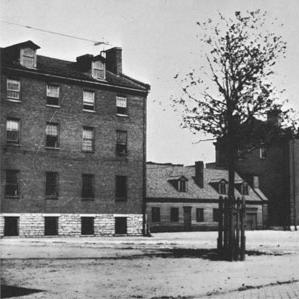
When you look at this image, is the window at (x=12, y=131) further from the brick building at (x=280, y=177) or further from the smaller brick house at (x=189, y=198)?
the brick building at (x=280, y=177)

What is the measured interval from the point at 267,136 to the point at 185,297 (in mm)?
13410

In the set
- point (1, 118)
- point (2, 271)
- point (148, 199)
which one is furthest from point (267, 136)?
point (148, 199)

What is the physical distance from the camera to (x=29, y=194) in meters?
39.2

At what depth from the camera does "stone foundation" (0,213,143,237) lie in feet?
128

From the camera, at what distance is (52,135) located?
4066 cm

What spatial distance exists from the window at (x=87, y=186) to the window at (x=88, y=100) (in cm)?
505

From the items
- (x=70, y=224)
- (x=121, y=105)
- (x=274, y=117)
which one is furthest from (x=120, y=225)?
(x=274, y=117)

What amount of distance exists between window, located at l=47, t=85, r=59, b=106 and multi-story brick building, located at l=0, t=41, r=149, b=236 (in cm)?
7

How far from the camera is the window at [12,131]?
127 ft

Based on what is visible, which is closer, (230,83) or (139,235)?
(230,83)

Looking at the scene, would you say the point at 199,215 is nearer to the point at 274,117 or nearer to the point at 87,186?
the point at 87,186

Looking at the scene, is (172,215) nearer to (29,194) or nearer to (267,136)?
(29,194)

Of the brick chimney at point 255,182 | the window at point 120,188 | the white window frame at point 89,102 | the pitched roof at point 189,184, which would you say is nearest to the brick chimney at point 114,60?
the white window frame at point 89,102

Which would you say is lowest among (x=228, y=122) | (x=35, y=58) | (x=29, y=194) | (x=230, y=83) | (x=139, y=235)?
(x=139, y=235)
